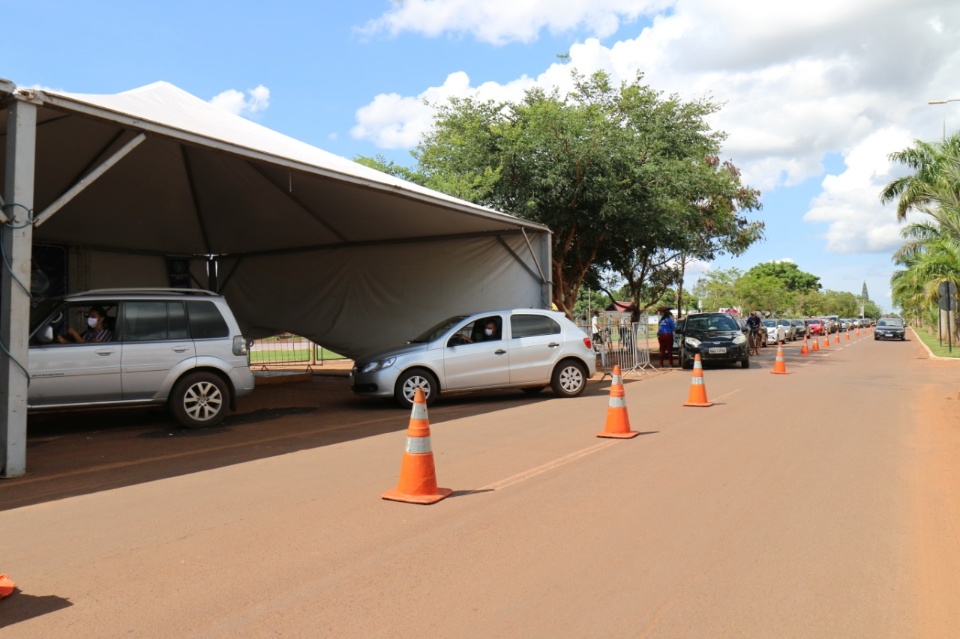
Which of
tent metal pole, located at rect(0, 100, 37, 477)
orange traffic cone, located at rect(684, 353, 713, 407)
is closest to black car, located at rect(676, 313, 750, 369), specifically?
orange traffic cone, located at rect(684, 353, 713, 407)

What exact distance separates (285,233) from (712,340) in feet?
40.1

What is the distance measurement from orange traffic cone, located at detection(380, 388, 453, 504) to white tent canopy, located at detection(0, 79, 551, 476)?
17.9 ft

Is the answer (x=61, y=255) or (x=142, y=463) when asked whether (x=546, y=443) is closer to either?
(x=142, y=463)

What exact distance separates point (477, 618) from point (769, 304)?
243ft

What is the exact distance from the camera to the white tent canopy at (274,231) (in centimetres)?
1260

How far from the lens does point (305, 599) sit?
3990 millimetres

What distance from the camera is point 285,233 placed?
19.1 m

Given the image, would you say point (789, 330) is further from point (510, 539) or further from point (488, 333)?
→ point (510, 539)

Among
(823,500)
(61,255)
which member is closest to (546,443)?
(823,500)

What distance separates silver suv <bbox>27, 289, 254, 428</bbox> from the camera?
940cm

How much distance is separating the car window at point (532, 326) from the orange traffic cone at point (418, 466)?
24.1ft

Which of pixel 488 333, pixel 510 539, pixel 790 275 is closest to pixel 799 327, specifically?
pixel 488 333

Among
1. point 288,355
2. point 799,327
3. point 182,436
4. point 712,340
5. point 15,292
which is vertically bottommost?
Result: point 182,436

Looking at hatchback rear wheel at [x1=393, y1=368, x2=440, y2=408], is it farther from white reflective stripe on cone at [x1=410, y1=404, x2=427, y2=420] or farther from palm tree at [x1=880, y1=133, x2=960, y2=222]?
palm tree at [x1=880, y1=133, x2=960, y2=222]
